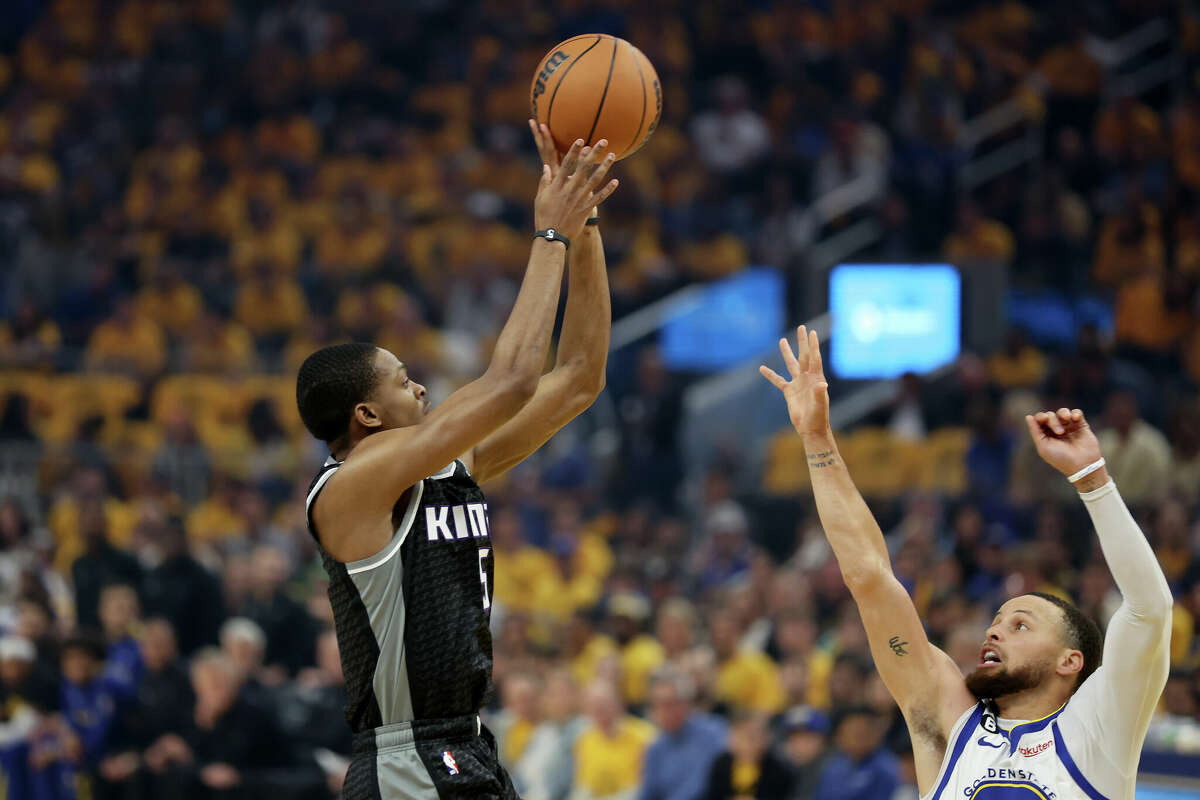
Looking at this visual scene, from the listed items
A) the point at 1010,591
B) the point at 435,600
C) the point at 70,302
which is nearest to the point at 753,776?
the point at 1010,591

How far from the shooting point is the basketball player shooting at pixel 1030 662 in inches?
152

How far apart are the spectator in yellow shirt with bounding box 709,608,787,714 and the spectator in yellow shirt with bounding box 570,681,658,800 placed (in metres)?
0.63

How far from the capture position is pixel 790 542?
1211cm

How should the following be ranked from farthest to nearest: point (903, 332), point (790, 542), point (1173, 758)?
1. point (903, 332)
2. point (790, 542)
3. point (1173, 758)

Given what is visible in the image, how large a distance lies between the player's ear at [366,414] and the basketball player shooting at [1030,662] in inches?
41.6

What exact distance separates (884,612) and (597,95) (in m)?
1.61

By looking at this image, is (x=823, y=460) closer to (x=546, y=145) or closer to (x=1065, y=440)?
(x=1065, y=440)

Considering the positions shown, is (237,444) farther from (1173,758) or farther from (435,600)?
(435,600)

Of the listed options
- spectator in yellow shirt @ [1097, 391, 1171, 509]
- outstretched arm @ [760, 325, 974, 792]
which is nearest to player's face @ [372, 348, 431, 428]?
outstretched arm @ [760, 325, 974, 792]

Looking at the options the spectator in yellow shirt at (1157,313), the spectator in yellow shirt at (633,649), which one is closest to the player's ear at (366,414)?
the spectator in yellow shirt at (633,649)

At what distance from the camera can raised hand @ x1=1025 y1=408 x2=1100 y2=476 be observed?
3.95 m

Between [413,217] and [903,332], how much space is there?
5.88m

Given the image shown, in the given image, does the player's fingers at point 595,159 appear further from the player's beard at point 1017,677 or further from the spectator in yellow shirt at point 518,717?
the spectator in yellow shirt at point 518,717

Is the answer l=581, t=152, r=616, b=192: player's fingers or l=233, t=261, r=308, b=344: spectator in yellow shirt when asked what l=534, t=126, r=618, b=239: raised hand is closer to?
l=581, t=152, r=616, b=192: player's fingers
